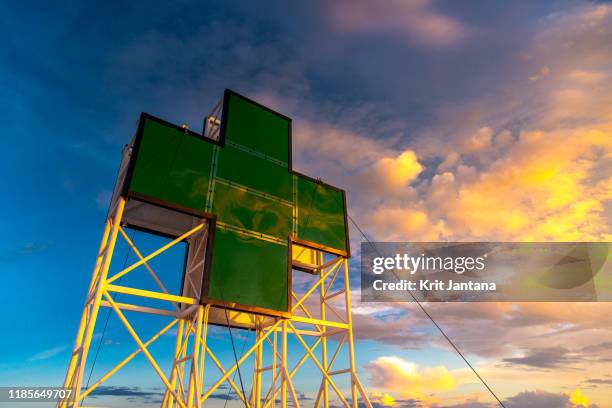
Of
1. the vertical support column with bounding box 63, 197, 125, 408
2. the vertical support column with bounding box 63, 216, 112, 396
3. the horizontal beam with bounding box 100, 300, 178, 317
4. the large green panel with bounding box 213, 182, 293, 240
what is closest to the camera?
the vertical support column with bounding box 63, 197, 125, 408

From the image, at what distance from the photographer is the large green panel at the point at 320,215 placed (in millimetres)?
22734

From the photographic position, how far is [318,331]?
2362cm

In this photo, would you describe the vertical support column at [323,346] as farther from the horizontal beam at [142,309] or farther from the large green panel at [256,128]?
the horizontal beam at [142,309]

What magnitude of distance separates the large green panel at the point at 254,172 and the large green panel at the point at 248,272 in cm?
281

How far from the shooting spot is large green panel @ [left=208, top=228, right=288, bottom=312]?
60.7ft

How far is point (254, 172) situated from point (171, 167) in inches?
166

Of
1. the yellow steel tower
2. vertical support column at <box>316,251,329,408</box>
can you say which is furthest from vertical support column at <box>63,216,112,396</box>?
vertical support column at <box>316,251,329,408</box>

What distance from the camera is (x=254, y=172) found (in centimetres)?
2183

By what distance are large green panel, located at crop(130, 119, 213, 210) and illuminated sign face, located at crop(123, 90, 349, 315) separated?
42 millimetres

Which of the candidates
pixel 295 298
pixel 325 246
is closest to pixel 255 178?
pixel 325 246

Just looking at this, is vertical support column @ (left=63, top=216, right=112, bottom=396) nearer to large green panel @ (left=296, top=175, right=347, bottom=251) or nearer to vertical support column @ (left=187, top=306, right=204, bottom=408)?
vertical support column @ (left=187, top=306, right=204, bottom=408)

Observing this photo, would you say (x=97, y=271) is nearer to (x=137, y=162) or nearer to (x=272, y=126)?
(x=137, y=162)

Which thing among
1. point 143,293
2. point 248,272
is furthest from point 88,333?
point 248,272

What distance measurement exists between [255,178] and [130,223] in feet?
20.5
